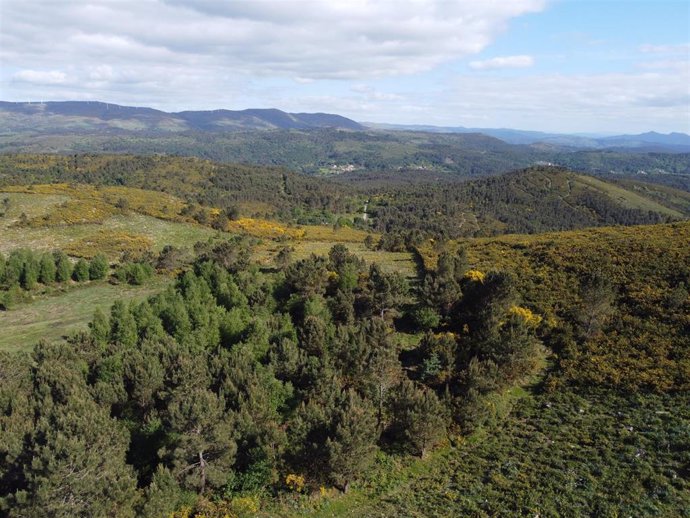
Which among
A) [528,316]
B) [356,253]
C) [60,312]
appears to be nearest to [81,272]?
[60,312]

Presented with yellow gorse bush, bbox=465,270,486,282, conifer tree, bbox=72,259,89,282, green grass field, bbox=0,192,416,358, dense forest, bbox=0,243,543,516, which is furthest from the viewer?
conifer tree, bbox=72,259,89,282

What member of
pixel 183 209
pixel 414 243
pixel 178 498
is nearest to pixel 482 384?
pixel 178 498

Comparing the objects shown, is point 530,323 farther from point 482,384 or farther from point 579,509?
point 579,509

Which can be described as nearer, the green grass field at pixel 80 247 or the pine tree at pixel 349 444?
the pine tree at pixel 349 444

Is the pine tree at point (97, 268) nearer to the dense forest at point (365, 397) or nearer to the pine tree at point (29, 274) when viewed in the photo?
the pine tree at point (29, 274)

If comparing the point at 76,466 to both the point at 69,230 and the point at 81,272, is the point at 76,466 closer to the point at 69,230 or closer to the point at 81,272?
the point at 81,272

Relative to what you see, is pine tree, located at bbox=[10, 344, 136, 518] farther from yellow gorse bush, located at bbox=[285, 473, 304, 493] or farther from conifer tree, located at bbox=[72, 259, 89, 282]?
conifer tree, located at bbox=[72, 259, 89, 282]

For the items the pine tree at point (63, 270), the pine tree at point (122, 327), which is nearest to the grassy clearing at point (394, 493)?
the pine tree at point (122, 327)

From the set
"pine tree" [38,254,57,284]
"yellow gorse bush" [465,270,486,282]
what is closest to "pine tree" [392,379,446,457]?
"yellow gorse bush" [465,270,486,282]

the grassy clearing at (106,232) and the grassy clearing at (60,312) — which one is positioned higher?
the grassy clearing at (106,232)
